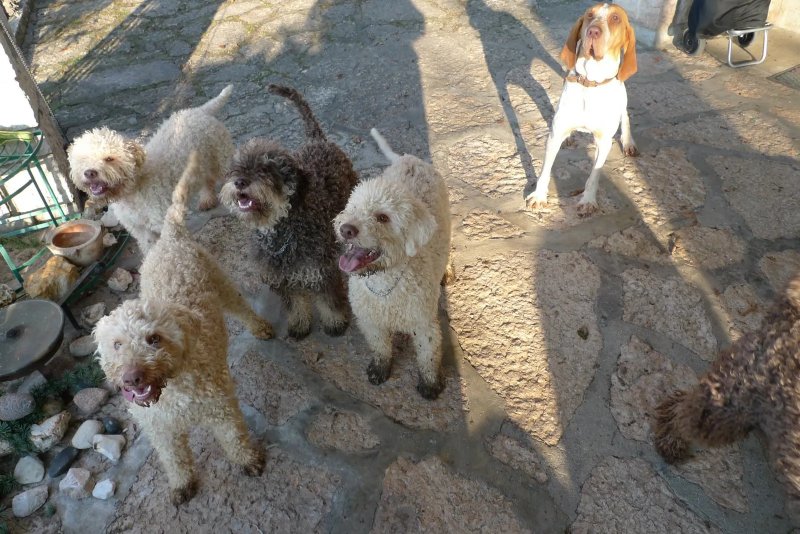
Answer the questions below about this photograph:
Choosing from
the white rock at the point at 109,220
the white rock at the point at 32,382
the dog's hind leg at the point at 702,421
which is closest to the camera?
the dog's hind leg at the point at 702,421

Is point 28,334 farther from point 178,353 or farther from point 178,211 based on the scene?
point 178,353

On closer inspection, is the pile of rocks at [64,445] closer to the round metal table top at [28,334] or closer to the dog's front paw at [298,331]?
the round metal table top at [28,334]

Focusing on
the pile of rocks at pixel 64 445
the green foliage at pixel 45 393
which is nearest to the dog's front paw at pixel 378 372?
the pile of rocks at pixel 64 445

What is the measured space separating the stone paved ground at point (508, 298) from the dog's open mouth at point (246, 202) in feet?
3.53

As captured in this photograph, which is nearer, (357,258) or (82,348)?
(357,258)

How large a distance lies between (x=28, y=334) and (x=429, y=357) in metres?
2.60

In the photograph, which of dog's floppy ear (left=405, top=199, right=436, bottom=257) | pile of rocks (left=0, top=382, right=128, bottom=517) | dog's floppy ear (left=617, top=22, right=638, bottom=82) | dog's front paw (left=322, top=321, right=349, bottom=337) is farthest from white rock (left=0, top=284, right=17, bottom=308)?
dog's floppy ear (left=617, top=22, right=638, bottom=82)

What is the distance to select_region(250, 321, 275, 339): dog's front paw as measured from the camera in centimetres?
339

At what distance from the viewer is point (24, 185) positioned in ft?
12.9

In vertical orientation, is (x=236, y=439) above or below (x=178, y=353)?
below

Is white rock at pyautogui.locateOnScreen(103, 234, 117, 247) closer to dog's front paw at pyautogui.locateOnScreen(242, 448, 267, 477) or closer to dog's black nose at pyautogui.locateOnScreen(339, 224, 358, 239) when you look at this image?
dog's front paw at pyautogui.locateOnScreen(242, 448, 267, 477)

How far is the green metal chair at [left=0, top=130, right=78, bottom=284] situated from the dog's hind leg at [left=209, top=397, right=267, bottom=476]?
2269mm

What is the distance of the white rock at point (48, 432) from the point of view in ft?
9.63

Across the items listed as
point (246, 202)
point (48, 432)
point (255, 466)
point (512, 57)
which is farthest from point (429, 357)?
point (512, 57)
